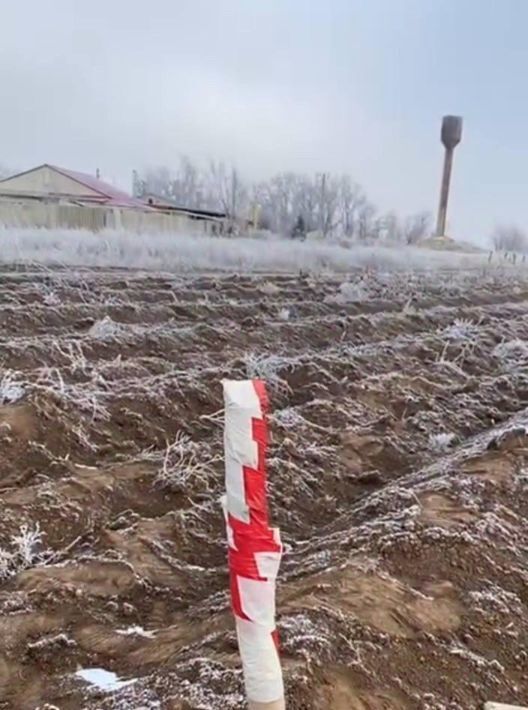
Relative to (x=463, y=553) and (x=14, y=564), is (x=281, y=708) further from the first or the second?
(x=14, y=564)

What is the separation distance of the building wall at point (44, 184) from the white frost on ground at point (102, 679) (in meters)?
32.7

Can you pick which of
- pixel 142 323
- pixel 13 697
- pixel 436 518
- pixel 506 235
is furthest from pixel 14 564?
pixel 506 235

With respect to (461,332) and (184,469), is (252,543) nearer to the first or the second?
(184,469)

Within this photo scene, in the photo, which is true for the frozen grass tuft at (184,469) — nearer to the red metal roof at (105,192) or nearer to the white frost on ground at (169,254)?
the white frost on ground at (169,254)

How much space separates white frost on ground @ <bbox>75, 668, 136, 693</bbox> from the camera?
235cm

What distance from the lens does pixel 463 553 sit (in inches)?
125

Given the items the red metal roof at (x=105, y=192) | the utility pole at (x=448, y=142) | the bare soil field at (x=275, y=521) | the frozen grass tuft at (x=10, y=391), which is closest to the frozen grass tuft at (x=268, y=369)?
the bare soil field at (x=275, y=521)

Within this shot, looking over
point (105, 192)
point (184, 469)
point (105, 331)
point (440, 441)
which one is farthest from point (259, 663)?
point (105, 192)

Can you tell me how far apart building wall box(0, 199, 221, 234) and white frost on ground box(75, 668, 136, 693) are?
899 inches

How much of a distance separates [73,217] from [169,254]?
7961mm

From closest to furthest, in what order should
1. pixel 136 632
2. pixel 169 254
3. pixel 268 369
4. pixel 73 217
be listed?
pixel 136 632 < pixel 268 369 < pixel 169 254 < pixel 73 217

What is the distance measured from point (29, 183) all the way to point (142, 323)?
29.6 m

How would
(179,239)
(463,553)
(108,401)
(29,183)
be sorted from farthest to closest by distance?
(29,183), (179,239), (108,401), (463,553)

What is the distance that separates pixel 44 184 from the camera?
34938 mm
